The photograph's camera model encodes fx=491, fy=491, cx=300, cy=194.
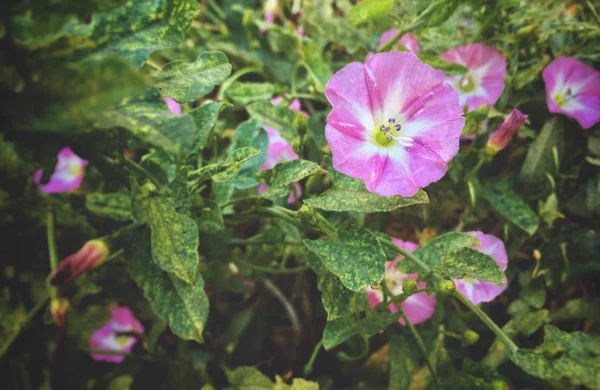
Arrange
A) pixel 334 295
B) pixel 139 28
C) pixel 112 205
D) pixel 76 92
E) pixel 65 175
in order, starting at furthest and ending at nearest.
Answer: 1. pixel 65 175
2. pixel 112 205
3. pixel 334 295
4. pixel 139 28
5. pixel 76 92

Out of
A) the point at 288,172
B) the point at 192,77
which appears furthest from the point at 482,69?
the point at 192,77

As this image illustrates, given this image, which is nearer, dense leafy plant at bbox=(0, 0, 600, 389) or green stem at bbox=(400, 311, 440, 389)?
dense leafy plant at bbox=(0, 0, 600, 389)

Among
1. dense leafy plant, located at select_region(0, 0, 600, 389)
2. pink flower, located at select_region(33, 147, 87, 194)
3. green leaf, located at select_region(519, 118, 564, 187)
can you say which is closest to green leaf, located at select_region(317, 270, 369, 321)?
dense leafy plant, located at select_region(0, 0, 600, 389)

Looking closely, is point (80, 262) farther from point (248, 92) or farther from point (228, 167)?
point (248, 92)

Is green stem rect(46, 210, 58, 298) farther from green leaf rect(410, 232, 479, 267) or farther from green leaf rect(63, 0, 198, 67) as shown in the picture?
green leaf rect(410, 232, 479, 267)

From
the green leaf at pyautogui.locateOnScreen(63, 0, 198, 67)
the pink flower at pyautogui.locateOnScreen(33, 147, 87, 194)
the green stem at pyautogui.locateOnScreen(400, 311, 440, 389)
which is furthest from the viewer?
the pink flower at pyautogui.locateOnScreen(33, 147, 87, 194)

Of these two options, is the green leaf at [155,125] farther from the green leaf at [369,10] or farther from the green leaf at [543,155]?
the green leaf at [543,155]

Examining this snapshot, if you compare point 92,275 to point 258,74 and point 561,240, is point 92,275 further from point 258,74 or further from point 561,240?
point 561,240
